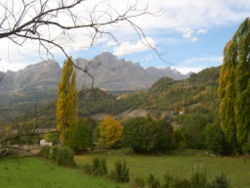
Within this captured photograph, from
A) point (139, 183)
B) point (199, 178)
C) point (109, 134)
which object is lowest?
point (139, 183)

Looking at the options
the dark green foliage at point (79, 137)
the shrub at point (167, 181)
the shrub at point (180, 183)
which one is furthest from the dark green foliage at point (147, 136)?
the shrub at point (180, 183)

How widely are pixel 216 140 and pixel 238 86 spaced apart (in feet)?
28.9

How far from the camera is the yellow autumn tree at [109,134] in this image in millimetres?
36438

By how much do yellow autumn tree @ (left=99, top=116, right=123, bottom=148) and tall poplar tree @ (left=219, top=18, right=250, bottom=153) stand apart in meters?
15.4

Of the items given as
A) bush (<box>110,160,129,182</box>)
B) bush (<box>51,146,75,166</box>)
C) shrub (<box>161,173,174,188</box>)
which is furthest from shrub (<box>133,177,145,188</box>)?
bush (<box>51,146,75,166</box>)

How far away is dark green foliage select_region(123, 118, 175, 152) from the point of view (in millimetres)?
32750

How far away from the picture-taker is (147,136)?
32.8 m

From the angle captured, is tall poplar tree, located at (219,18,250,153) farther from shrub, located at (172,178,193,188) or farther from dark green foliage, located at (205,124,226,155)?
shrub, located at (172,178,193,188)

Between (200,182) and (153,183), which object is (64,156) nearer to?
(153,183)

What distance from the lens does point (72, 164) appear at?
21891 mm

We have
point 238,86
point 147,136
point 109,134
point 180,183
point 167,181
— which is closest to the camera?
point 180,183

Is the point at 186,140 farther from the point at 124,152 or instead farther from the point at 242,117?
the point at 242,117

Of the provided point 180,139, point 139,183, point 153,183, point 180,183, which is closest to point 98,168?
point 139,183

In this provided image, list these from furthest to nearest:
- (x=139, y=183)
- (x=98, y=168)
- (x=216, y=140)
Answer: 1. (x=216, y=140)
2. (x=98, y=168)
3. (x=139, y=183)
